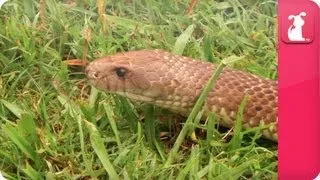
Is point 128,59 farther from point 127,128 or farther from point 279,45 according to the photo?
point 279,45

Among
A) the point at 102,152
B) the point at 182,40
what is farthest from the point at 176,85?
the point at 102,152

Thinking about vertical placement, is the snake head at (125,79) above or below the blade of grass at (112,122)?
above

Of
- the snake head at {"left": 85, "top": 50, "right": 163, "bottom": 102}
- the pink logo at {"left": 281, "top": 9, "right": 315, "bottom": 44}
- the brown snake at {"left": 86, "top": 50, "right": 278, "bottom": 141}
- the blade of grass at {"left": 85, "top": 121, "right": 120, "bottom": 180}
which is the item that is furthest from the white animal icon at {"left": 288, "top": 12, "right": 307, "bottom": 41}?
the blade of grass at {"left": 85, "top": 121, "right": 120, "bottom": 180}

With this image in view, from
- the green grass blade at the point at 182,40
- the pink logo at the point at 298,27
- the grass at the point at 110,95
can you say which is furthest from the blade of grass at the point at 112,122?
the pink logo at the point at 298,27

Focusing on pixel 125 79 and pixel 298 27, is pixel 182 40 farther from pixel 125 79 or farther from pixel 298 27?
pixel 298 27

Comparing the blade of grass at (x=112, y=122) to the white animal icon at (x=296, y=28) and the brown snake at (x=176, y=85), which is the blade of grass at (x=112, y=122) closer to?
the brown snake at (x=176, y=85)

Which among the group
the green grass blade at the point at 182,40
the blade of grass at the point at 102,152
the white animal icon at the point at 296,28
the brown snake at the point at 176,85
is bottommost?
the blade of grass at the point at 102,152

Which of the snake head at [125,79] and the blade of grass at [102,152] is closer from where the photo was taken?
the blade of grass at [102,152]

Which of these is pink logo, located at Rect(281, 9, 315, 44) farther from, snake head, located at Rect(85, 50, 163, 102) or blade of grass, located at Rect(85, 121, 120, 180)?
blade of grass, located at Rect(85, 121, 120, 180)
